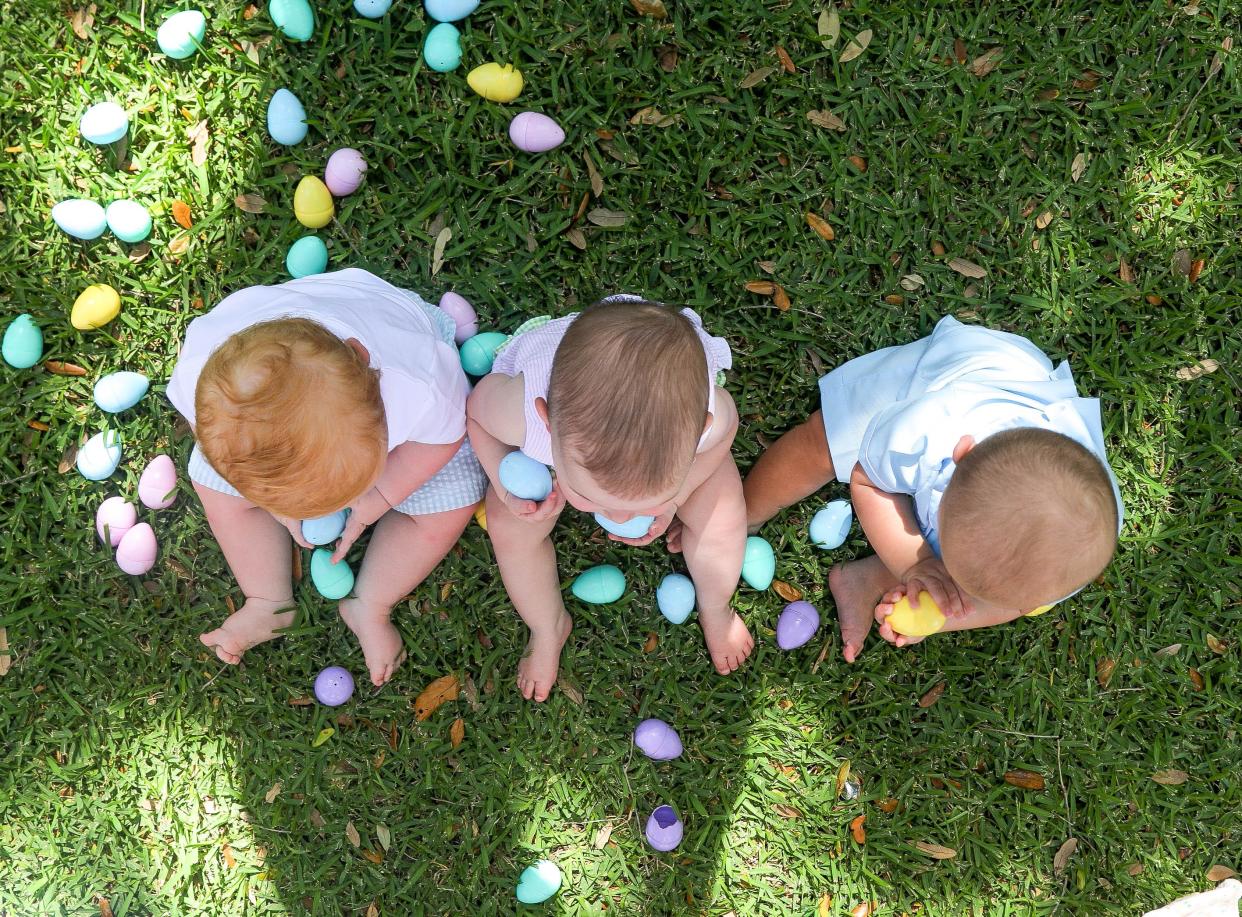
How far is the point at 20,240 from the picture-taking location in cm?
257

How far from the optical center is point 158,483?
254 cm

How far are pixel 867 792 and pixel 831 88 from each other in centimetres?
198

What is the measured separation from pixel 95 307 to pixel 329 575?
976mm

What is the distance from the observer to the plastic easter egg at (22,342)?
8.26 feet

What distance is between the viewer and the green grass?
2561 millimetres

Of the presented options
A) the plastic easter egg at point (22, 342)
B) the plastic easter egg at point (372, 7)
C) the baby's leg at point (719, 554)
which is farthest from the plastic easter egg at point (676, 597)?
the plastic easter egg at point (22, 342)

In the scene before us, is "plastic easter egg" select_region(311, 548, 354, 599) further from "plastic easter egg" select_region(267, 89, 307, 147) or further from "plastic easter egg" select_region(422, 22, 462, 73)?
"plastic easter egg" select_region(422, 22, 462, 73)

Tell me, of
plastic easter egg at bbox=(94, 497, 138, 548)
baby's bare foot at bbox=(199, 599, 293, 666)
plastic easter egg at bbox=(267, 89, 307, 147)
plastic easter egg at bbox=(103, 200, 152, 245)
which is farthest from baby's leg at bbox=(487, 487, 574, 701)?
plastic easter egg at bbox=(103, 200, 152, 245)

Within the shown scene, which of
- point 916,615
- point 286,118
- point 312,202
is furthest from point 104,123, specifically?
point 916,615

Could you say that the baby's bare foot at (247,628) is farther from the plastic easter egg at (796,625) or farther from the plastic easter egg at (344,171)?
the plastic easter egg at (796,625)

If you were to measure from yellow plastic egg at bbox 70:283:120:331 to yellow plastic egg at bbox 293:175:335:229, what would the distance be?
0.57 m

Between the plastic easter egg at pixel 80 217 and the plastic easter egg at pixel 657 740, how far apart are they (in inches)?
80.4

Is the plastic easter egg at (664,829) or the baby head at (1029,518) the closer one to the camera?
the baby head at (1029,518)

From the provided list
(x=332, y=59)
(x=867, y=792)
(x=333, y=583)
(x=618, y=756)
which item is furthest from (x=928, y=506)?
(x=332, y=59)
